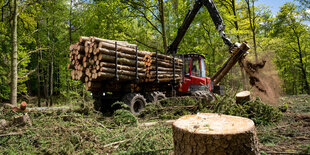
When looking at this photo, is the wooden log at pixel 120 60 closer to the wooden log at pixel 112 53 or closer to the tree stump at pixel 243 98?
the wooden log at pixel 112 53

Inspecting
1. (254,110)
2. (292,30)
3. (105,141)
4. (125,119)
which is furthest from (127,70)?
(292,30)

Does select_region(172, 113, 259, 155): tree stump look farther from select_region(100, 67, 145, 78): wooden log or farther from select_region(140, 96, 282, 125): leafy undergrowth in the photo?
select_region(100, 67, 145, 78): wooden log

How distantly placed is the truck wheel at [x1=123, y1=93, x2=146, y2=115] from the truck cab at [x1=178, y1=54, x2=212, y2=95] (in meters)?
3.12

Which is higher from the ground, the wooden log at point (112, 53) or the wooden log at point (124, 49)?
the wooden log at point (124, 49)

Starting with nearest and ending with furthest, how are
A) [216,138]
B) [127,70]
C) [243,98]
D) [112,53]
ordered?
[216,138] < [243,98] < [112,53] < [127,70]

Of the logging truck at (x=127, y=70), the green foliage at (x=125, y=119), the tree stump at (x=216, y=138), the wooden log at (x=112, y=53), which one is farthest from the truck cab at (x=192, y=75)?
the tree stump at (x=216, y=138)

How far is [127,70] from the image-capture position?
6555 millimetres

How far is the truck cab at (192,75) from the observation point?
9633 mm

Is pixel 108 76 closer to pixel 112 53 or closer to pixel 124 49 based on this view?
pixel 112 53

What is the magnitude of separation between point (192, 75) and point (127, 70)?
14.5 feet

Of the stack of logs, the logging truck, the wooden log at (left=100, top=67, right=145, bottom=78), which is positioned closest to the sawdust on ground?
the logging truck

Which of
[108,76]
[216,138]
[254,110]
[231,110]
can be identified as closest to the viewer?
[216,138]

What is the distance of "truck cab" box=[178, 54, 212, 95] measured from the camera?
9633mm

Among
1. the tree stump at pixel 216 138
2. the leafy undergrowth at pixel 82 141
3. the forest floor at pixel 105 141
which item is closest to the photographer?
the tree stump at pixel 216 138
